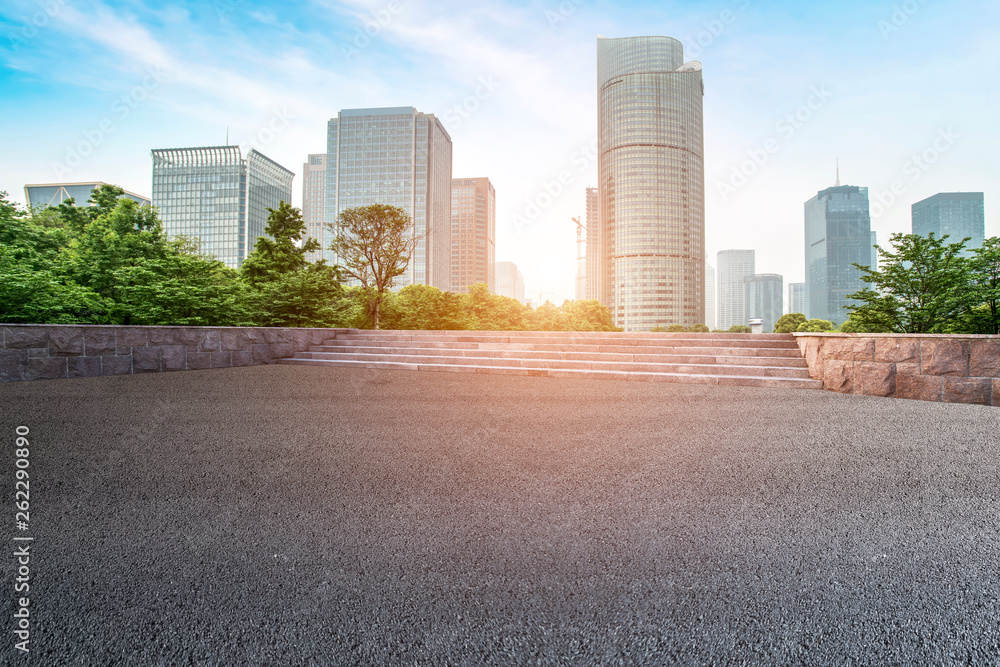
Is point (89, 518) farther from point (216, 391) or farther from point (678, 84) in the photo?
point (678, 84)

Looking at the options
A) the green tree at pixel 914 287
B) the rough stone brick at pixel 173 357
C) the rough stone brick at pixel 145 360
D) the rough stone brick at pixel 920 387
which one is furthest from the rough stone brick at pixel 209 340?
the green tree at pixel 914 287

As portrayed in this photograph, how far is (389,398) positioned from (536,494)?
12.1 feet

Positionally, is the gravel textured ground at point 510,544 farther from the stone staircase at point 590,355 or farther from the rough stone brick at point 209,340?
the rough stone brick at point 209,340

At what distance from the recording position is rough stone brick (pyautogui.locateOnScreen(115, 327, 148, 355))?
773cm

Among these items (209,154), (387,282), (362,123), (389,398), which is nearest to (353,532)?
(389,398)

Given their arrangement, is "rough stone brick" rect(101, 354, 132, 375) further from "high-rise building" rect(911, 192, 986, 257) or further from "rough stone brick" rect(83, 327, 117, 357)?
"high-rise building" rect(911, 192, 986, 257)

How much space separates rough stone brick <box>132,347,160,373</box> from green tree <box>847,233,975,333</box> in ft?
51.9

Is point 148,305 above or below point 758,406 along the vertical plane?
above

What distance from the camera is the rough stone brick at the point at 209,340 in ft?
29.3

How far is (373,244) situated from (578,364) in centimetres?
1428

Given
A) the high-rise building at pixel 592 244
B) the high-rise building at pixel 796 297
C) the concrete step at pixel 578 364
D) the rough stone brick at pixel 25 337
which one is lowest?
the concrete step at pixel 578 364

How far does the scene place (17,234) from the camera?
1502cm

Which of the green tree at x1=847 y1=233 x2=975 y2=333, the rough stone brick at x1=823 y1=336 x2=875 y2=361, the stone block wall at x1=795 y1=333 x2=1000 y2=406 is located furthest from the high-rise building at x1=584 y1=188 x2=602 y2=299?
the stone block wall at x1=795 y1=333 x2=1000 y2=406

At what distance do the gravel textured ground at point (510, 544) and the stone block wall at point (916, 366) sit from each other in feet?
5.94
